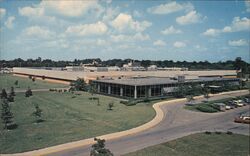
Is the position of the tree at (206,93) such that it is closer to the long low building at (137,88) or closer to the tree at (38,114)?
the long low building at (137,88)

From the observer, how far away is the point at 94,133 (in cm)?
3175

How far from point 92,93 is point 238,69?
104257 millimetres

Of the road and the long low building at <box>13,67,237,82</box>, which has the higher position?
the long low building at <box>13,67,237,82</box>

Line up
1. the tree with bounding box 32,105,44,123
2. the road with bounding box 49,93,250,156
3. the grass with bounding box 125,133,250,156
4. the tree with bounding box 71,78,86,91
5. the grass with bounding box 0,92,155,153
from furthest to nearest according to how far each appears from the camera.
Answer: the tree with bounding box 71,78,86,91
the tree with bounding box 32,105,44,123
the grass with bounding box 0,92,155,153
the road with bounding box 49,93,250,156
the grass with bounding box 125,133,250,156

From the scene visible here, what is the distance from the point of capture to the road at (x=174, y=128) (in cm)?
2672

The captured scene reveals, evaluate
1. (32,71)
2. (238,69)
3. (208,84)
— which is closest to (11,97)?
(208,84)

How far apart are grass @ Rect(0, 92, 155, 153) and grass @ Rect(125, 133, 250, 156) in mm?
8189

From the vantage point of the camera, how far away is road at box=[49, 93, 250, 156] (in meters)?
26.7

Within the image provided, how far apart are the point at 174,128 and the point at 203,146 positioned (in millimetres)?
7458

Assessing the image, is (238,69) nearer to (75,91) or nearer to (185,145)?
(75,91)

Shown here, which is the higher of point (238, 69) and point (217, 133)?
point (238, 69)

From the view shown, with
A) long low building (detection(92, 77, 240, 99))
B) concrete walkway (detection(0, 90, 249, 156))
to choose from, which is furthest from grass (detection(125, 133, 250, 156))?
long low building (detection(92, 77, 240, 99))

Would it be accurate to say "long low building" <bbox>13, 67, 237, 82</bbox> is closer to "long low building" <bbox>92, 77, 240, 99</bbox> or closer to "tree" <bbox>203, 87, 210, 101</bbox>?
"long low building" <bbox>92, 77, 240, 99</bbox>

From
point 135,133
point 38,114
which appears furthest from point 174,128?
point 38,114
